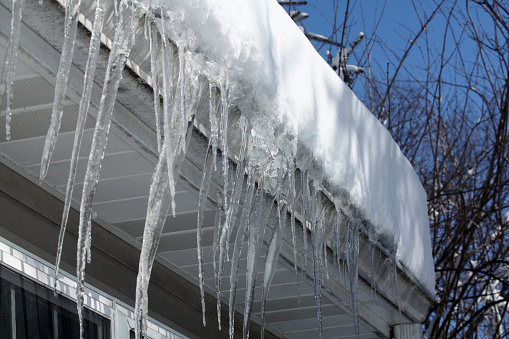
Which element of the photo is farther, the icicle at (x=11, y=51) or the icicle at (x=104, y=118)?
the icicle at (x=104, y=118)

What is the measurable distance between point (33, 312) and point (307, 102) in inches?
51.6

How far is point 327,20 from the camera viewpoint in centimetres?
952

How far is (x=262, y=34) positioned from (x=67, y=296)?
1.30m

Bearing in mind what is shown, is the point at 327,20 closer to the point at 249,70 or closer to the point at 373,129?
the point at 373,129

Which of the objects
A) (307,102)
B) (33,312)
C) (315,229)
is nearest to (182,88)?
(307,102)

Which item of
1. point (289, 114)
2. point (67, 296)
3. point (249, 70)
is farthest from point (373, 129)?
point (67, 296)

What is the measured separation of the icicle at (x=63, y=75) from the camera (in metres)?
2.01

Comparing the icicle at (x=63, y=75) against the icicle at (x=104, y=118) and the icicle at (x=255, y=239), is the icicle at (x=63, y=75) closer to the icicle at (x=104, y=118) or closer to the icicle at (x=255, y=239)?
the icicle at (x=104, y=118)

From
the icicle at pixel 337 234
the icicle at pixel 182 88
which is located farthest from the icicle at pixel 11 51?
the icicle at pixel 337 234

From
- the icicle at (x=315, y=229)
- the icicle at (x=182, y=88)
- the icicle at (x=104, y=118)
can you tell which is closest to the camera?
the icicle at (x=104, y=118)

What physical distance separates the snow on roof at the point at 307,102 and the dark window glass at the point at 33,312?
3.44ft

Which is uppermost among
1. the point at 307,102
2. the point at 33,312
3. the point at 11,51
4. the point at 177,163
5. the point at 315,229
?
the point at 307,102

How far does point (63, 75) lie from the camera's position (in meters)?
2.07

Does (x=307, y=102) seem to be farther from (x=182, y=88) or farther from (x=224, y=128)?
(x=182, y=88)
